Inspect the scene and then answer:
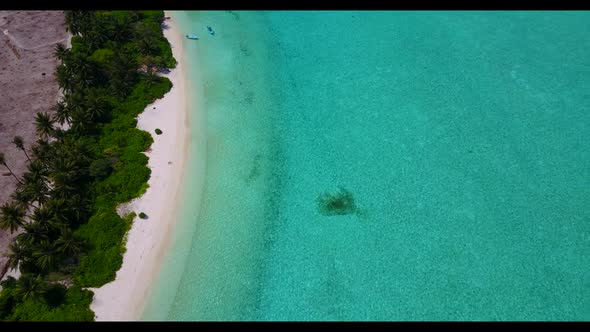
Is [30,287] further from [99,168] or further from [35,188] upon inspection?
[99,168]

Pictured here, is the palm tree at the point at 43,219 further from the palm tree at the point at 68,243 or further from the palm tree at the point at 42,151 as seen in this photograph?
the palm tree at the point at 42,151

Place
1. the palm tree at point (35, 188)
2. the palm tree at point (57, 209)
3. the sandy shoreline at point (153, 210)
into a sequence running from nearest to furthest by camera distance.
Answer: the sandy shoreline at point (153, 210) → the palm tree at point (57, 209) → the palm tree at point (35, 188)

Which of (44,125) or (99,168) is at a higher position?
(44,125)

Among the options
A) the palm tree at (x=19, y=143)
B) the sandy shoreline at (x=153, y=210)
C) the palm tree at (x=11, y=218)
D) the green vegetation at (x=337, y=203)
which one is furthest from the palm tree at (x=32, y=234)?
the green vegetation at (x=337, y=203)

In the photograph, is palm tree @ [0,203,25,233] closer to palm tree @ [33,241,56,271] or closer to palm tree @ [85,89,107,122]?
palm tree @ [33,241,56,271]

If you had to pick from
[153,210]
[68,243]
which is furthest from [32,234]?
[153,210]
